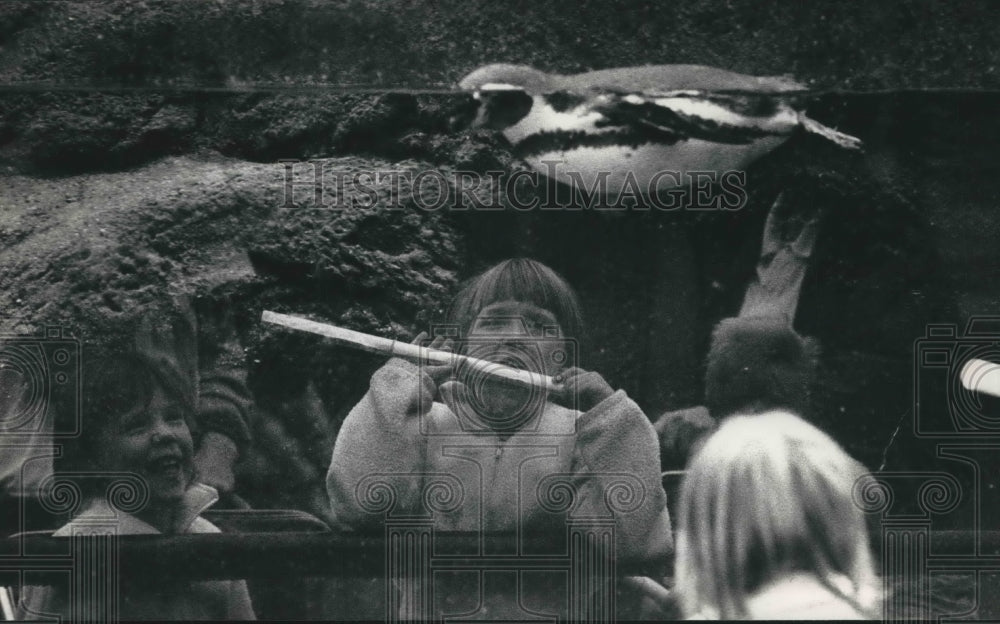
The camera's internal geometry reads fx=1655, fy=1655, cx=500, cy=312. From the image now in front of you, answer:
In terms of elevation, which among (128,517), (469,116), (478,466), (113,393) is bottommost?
(128,517)

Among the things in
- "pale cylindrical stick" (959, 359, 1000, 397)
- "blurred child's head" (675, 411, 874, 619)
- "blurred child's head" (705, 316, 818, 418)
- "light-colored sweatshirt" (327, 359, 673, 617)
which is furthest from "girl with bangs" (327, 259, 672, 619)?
"pale cylindrical stick" (959, 359, 1000, 397)

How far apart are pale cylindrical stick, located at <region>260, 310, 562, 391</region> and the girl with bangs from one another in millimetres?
17

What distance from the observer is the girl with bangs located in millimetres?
4469

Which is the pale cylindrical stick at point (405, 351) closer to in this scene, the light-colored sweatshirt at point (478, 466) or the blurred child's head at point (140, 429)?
the light-colored sweatshirt at point (478, 466)

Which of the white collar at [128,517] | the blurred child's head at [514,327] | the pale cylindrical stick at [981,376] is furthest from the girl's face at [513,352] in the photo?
the pale cylindrical stick at [981,376]

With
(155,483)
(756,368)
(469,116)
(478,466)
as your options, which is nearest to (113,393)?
(155,483)

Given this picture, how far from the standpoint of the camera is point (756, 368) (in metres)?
4.50

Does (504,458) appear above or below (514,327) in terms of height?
below

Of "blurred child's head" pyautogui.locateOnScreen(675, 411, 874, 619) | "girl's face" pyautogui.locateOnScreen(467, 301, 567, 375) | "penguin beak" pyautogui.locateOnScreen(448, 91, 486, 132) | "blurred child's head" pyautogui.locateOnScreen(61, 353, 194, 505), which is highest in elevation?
"penguin beak" pyautogui.locateOnScreen(448, 91, 486, 132)

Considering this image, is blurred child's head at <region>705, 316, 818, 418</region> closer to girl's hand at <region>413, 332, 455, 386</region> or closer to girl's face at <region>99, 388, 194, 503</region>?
girl's hand at <region>413, 332, 455, 386</region>

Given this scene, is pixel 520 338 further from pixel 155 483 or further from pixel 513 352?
pixel 155 483

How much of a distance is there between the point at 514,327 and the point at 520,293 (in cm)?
9

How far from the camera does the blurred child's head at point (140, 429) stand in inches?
176

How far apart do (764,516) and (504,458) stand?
2.37ft
